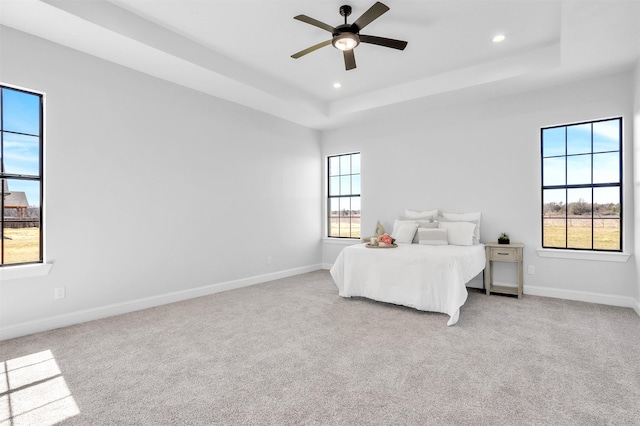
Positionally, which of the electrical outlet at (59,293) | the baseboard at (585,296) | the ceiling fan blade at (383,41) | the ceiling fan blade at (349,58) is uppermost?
the ceiling fan blade at (383,41)

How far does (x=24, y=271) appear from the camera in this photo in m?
3.05

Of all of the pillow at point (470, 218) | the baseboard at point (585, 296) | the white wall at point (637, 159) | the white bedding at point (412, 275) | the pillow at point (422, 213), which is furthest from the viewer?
the pillow at point (422, 213)

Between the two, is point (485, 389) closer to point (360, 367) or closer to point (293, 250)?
point (360, 367)

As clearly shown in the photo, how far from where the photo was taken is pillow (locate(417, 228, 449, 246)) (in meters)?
4.57

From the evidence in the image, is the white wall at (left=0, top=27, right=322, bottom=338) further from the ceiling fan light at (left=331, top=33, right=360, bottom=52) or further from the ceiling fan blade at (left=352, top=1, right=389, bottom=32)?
the ceiling fan blade at (left=352, top=1, right=389, bottom=32)

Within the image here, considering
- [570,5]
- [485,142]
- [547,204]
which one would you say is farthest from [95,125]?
[547,204]

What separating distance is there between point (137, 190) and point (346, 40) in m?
2.88

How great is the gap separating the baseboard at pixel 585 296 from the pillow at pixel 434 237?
130 centimetres

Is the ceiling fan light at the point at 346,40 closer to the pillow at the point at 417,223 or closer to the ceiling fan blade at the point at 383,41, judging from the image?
the ceiling fan blade at the point at 383,41

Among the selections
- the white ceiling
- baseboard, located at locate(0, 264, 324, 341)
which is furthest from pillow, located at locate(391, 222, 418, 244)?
baseboard, located at locate(0, 264, 324, 341)

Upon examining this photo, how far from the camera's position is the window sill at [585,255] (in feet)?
12.9

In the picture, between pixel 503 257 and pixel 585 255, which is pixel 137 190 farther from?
pixel 585 255

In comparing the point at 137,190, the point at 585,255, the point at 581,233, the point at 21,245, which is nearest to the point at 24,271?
the point at 21,245

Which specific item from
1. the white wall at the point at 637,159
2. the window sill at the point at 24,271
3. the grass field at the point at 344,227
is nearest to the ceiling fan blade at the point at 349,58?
the white wall at the point at 637,159
